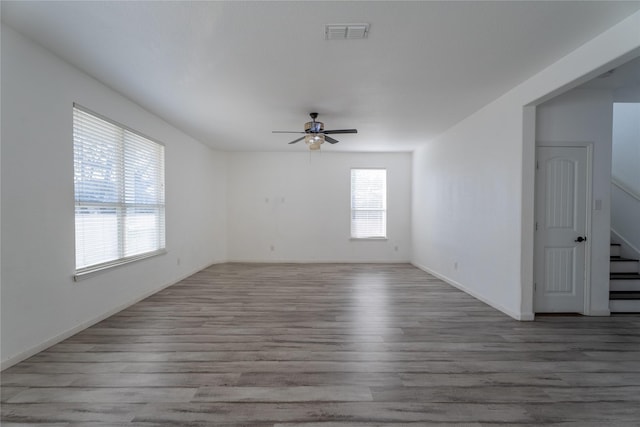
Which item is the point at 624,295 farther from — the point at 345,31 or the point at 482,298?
the point at 345,31

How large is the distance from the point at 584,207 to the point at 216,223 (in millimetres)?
6734

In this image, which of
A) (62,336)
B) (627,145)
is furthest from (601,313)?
(62,336)

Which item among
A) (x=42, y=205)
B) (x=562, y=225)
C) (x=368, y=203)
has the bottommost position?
(x=562, y=225)

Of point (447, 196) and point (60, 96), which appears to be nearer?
point (60, 96)

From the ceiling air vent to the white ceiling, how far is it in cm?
5

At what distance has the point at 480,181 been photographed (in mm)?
4113

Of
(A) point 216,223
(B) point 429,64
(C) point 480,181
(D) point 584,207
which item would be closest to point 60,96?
(B) point 429,64

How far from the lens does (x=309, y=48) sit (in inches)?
97.9

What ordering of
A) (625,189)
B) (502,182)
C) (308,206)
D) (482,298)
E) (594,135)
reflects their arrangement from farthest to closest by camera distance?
(308,206) < (625,189) < (482,298) < (502,182) < (594,135)

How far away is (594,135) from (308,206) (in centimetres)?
526

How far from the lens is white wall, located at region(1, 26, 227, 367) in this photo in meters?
2.28

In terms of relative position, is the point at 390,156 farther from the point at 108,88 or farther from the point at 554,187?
the point at 108,88

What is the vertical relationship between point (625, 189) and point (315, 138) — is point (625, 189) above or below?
below

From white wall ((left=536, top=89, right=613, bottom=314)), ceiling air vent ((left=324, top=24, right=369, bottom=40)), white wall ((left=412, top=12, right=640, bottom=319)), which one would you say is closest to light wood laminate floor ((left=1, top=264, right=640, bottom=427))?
white wall ((left=412, top=12, right=640, bottom=319))
